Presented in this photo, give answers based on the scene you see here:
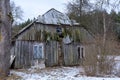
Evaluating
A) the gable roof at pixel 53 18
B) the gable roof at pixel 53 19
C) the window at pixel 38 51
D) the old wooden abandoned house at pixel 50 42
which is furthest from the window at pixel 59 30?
the window at pixel 38 51

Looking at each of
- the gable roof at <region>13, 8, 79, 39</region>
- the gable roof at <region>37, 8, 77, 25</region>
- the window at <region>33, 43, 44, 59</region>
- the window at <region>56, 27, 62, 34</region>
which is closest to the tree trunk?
the window at <region>33, 43, 44, 59</region>

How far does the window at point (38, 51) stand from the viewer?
66.3 feet

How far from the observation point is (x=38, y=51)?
20438 millimetres

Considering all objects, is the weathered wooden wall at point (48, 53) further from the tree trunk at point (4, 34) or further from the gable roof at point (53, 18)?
the tree trunk at point (4, 34)

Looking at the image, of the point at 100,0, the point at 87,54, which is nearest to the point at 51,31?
the point at 100,0

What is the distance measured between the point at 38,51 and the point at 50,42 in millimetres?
1483

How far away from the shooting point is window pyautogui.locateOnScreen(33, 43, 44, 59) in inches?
796

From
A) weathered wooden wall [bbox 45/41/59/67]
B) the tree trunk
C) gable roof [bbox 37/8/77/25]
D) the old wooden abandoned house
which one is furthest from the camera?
gable roof [bbox 37/8/77/25]

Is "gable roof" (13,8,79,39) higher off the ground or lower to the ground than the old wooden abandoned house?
higher

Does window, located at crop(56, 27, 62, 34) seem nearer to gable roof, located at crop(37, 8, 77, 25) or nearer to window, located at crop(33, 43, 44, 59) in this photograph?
gable roof, located at crop(37, 8, 77, 25)

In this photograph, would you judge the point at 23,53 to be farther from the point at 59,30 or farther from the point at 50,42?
the point at 59,30

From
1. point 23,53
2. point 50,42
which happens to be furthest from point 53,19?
point 23,53

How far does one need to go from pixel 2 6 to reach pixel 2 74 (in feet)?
12.7

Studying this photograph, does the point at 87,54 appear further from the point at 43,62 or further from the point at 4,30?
the point at 43,62
